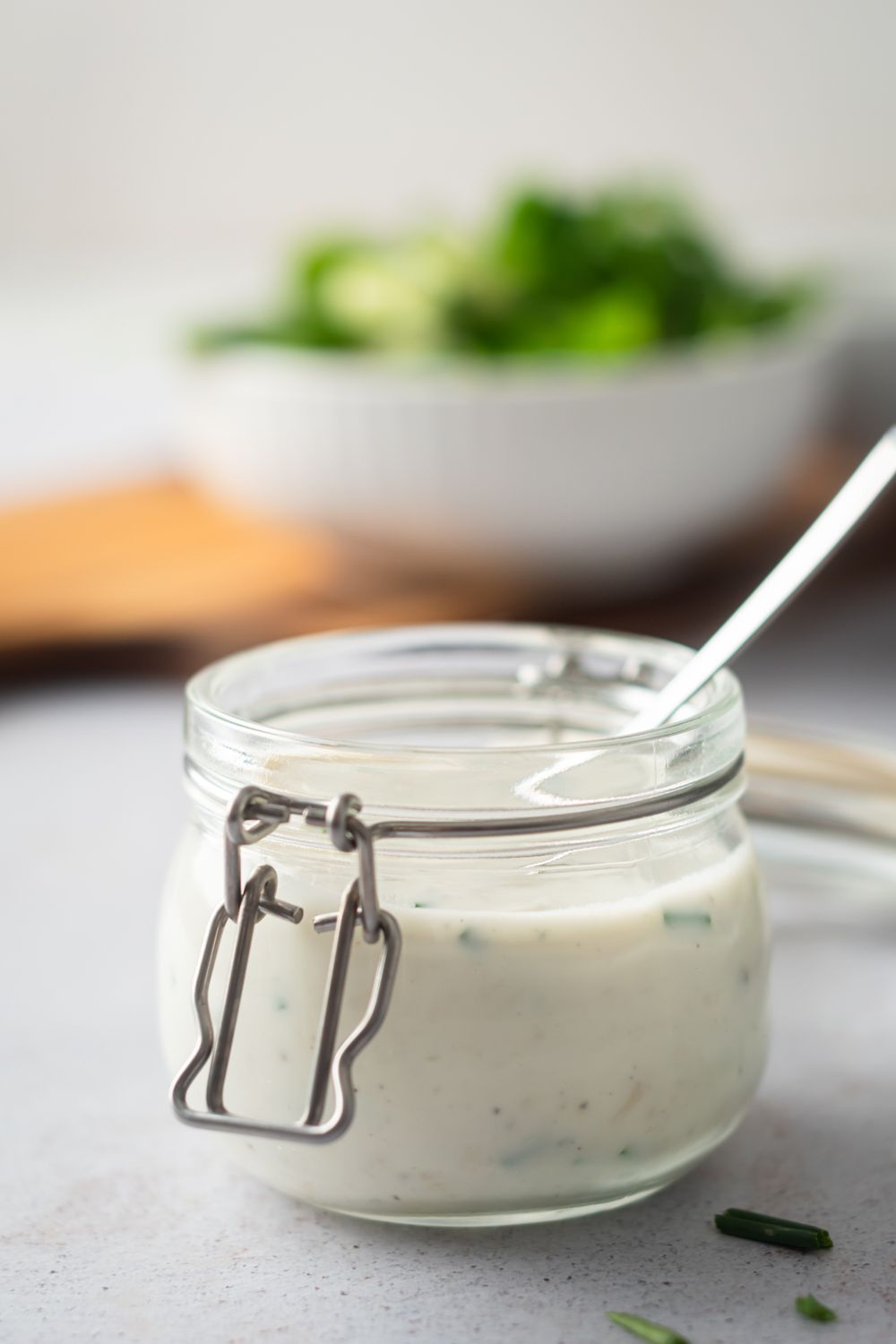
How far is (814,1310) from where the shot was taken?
1.77 feet

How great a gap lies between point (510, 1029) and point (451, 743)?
10.0 inches

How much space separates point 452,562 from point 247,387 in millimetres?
237

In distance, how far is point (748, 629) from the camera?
61cm

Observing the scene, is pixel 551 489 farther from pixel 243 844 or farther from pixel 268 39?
pixel 268 39

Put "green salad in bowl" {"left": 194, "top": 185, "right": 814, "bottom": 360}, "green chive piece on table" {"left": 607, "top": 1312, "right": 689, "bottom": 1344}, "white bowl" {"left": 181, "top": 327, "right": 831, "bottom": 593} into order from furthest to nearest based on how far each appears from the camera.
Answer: "green salad in bowl" {"left": 194, "top": 185, "right": 814, "bottom": 360}, "white bowl" {"left": 181, "top": 327, "right": 831, "bottom": 593}, "green chive piece on table" {"left": 607, "top": 1312, "right": 689, "bottom": 1344}

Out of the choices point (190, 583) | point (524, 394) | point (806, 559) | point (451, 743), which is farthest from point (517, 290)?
point (806, 559)

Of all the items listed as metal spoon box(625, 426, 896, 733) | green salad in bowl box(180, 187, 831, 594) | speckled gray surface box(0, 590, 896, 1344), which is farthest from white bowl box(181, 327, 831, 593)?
metal spoon box(625, 426, 896, 733)

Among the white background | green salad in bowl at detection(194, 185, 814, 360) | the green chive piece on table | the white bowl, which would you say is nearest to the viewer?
the green chive piece on table

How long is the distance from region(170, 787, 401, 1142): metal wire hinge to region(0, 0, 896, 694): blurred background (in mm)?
786

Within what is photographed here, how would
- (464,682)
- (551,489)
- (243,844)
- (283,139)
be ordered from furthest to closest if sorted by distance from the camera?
(283,139) < (551,489) < (464,682) < (243,844)

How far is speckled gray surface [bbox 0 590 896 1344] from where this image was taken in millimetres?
546

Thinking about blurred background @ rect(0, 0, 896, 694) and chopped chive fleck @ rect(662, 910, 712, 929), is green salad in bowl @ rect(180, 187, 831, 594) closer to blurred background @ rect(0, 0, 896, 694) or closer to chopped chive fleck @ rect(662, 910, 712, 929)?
blurred background @ rect(0, 0, 896, 694)

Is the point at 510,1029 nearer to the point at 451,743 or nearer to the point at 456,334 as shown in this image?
the point at 451,743

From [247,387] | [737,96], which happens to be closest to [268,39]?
[737,96]
